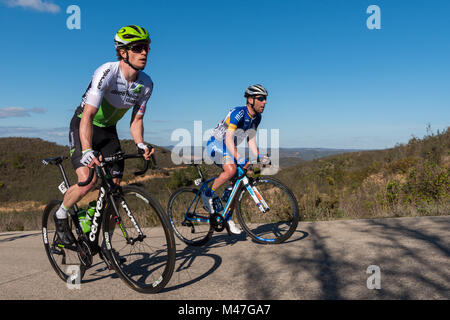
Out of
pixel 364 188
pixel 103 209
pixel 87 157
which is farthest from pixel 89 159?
pixel 364 188

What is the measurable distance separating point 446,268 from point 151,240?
365cm

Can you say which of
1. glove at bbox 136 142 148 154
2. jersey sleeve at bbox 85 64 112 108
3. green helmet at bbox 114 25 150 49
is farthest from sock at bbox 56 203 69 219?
green helmet at bbox 114 25 150 49

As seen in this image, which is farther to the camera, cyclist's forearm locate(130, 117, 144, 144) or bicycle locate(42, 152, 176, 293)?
cyclist's forearm locate(130, 117, 144, 144)

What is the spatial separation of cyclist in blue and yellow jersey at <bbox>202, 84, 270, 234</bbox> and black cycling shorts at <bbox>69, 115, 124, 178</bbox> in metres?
1.55

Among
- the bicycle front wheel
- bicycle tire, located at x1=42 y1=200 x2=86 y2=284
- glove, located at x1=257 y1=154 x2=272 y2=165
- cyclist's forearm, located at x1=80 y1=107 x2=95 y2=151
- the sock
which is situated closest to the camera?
cyclist's forearm, located at x1=80 y1=107 x2=95 y2=151

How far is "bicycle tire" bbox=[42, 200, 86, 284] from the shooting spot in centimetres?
360

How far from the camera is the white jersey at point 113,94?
3236 mm

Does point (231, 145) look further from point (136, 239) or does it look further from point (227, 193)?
point (136, 239)

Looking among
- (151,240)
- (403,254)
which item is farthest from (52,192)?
(403,254)

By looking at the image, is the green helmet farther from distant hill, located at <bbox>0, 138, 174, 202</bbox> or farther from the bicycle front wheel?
distant hill, located at <bbox>0, 138, 174, 202</bbox>

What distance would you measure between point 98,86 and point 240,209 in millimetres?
2568

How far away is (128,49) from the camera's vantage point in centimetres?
338
